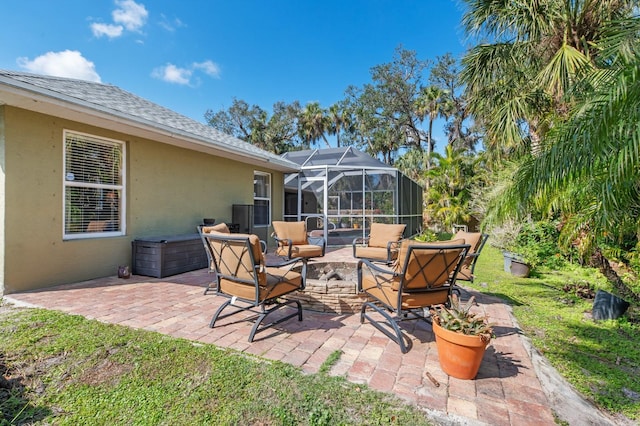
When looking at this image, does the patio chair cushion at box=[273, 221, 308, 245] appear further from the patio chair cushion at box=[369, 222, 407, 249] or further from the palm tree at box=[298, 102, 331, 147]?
the palm tree at box=[298, 102, 331, 147]

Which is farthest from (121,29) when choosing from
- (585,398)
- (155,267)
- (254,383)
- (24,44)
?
(585,398)

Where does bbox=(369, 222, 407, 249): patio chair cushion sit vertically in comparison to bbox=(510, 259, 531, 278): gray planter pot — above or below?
above

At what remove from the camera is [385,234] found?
6.96 metres

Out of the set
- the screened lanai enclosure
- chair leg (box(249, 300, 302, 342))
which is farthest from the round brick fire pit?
the screened lanai enclosure

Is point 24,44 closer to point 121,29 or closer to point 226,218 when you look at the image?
point 121,29

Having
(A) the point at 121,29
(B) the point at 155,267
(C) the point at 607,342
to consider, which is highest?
(A) the point at 121,29

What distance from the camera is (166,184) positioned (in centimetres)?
703

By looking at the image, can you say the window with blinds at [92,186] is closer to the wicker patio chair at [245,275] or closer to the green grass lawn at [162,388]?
the green grass lawn at [162,388]

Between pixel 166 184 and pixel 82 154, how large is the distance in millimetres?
1728

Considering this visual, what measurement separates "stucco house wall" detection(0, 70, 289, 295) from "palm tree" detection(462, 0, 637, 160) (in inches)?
272

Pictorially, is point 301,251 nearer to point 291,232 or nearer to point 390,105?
point 291,232

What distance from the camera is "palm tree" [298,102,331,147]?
26.8m

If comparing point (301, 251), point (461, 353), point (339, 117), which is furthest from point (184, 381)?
point (339, 117)

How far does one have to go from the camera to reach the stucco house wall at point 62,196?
181 inches
